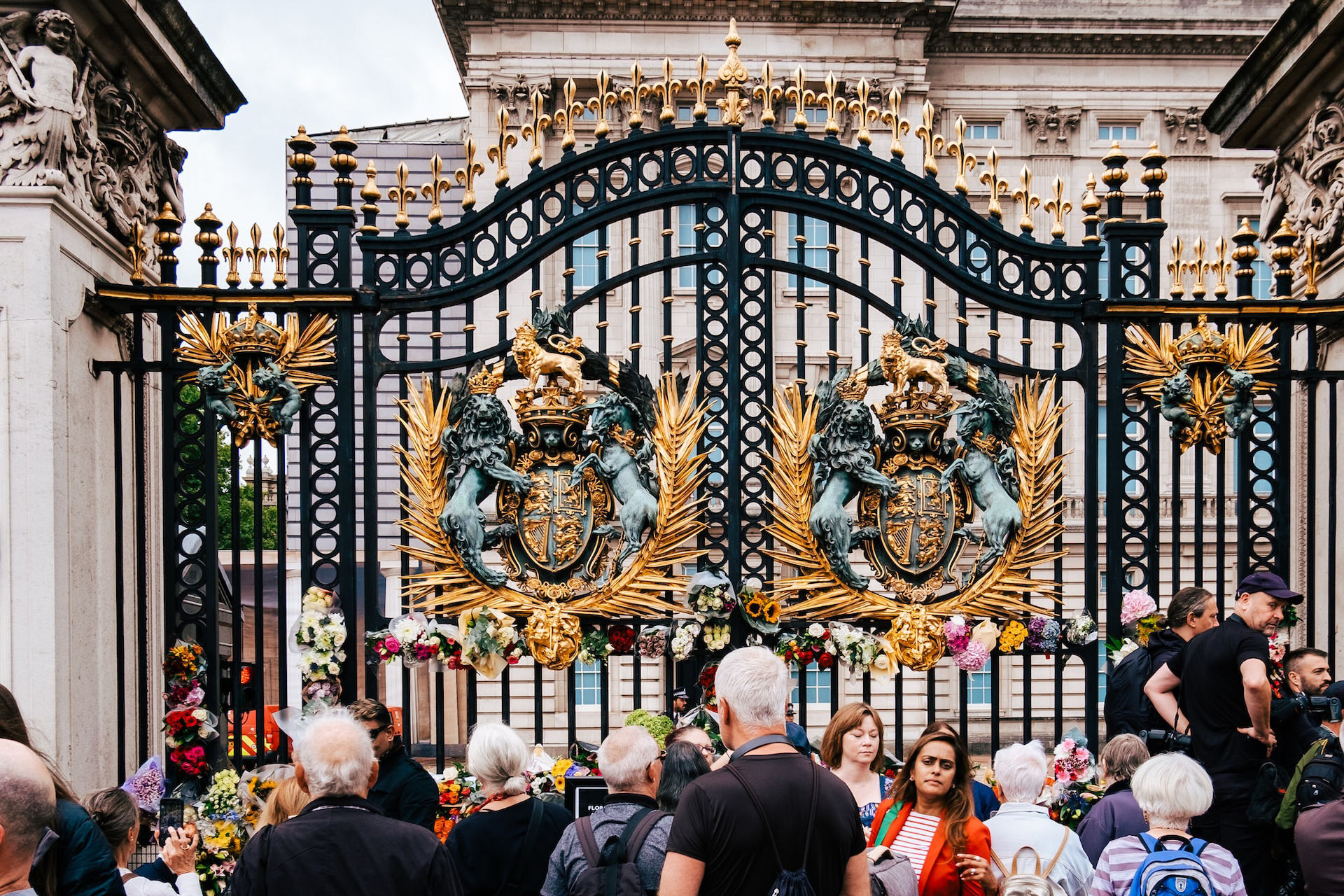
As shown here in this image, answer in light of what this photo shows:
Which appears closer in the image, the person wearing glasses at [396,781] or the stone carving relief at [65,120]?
the person wearing glasses at [396,781]

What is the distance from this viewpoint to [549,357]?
7.83m

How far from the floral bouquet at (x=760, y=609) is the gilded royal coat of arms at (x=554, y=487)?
1.24 feet

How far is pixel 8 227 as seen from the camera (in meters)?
6.99

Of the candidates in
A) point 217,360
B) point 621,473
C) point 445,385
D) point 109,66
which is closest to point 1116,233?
point 621,473

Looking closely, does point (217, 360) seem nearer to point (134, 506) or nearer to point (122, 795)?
point (134, 506)

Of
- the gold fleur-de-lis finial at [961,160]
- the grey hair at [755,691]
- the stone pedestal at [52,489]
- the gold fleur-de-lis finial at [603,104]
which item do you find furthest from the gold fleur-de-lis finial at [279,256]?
the grey hair at [755,691]

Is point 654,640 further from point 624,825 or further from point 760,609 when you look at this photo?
point 624,825

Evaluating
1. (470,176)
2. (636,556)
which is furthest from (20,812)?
(470,176)

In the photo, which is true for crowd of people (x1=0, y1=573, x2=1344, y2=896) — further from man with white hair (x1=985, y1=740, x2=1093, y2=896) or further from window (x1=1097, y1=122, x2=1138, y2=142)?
window (x1=1097, y1=122, x2=1138, y2=142)

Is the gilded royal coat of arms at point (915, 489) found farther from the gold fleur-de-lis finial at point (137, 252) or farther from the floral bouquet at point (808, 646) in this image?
the gold fleur-de-lis finial at point (137, 252)

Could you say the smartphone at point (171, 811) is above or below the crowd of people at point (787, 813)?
below

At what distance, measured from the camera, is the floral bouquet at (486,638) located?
7.66 metres

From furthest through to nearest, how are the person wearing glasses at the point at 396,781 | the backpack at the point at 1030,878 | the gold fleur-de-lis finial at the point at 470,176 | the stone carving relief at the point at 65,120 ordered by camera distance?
the gold fleur-de-lis finial at the point at 470,176, the stone carving relief at the point at 65,120, the person wearing glasses at the point at 396,781, the backpack at the point at 1030,878

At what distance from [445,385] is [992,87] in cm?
1699
